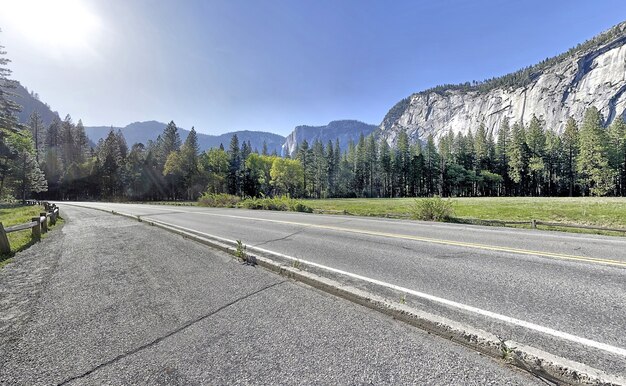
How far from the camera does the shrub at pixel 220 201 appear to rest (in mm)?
32700

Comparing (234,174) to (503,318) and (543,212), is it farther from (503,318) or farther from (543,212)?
(503,318)

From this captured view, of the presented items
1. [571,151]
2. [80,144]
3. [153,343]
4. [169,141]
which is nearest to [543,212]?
[153,343]

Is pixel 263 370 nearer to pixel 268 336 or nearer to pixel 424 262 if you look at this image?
pixel 268 336

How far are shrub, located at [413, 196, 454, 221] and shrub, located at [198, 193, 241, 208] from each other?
22.1 meters

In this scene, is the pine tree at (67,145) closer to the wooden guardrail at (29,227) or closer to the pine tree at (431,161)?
the wooden guardrail at (29,227)

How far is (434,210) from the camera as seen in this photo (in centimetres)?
1508

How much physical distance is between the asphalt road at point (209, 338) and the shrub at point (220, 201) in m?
27.4

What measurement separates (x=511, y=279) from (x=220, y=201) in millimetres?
33031

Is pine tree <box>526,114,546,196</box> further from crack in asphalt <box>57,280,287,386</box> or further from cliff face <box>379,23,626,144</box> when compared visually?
cliff face <box>379,23,626,144</box>

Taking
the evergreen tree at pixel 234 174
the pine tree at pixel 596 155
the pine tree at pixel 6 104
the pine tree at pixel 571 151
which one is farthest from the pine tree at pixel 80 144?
the pine tree at pixel 571 151

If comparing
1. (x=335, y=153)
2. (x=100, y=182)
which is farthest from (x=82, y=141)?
(x=335, y=153)

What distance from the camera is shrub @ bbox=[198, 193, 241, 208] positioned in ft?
107

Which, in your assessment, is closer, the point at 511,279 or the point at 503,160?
the point at 511,279

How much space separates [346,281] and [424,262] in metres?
2.21
